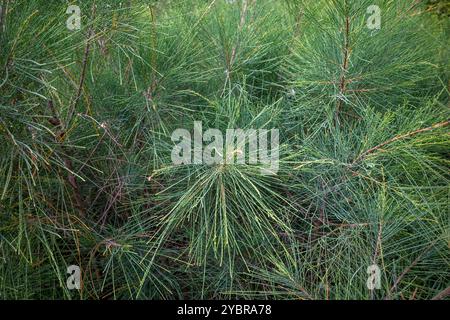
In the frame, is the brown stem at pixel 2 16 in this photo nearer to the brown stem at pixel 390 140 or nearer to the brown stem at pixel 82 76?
the brown stem at pixel 82 76

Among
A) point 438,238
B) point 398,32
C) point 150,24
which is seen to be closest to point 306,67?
point 398,32

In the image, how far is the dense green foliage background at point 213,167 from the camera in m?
1.11

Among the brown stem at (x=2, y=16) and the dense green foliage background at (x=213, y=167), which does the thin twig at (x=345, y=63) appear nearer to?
the dense green foliage background at (x=213, y=167)

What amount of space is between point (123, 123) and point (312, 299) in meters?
0.68

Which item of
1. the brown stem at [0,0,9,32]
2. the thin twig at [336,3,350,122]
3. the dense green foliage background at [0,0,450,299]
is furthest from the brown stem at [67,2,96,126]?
the thin twig at [336,3,350,122]

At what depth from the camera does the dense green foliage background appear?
43.6 inches

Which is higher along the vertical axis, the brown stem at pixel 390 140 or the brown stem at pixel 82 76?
the brown stem at pixel 82 76

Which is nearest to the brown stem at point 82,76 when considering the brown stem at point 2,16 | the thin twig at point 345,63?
the brown stem at point 2,16

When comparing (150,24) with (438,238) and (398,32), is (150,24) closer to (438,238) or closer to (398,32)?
(398,32)

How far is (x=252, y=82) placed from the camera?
1587mm

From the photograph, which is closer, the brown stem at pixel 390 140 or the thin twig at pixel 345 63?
the brown stem at pixel 390 140

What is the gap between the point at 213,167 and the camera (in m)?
1.13

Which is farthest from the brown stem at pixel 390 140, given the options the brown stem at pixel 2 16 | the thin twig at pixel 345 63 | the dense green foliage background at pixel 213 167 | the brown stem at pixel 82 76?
the brown stem at pixel 2 16

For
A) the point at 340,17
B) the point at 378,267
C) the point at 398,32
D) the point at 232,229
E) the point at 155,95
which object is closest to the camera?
the point at 378,267
